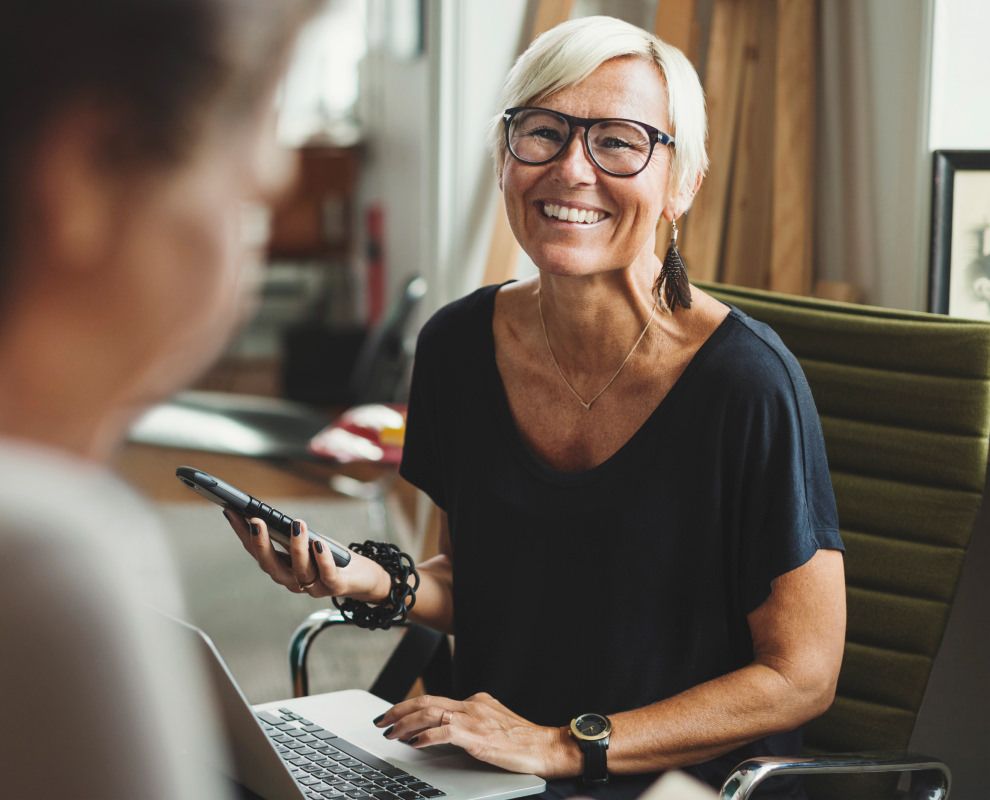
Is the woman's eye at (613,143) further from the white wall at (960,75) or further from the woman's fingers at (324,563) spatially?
the white wall at (960,75)

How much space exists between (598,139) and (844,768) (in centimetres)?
72

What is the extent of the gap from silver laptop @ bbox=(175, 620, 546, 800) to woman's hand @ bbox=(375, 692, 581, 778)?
2cm

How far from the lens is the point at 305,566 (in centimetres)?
122

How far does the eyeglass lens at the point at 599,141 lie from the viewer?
1.32 meters

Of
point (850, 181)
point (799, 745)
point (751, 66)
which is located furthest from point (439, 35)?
point (799, 745)

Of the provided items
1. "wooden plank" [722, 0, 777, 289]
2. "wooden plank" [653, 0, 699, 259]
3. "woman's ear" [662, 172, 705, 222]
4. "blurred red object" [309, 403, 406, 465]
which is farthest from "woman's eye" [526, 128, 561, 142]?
"blurred red object" [309, 403, 406, 465]

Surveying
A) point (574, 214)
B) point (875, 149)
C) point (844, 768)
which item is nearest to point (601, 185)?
point (574, 214)

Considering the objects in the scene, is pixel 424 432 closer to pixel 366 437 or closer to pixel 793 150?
pixel 793 150

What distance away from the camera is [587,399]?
54.7 inches

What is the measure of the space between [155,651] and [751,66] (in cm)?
203

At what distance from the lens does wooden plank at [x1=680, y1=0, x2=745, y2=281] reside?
6.91 feet

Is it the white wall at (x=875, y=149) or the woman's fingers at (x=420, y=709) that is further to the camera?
the white wall at (x=875, y=149)

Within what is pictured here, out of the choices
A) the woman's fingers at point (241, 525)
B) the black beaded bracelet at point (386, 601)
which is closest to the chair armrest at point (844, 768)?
the black beaded bracelet at point (386, 601)

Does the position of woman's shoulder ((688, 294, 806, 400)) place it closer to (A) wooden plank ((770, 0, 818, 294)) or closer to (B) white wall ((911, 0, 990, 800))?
(B) white wall ((911, 0, 990, 800))
